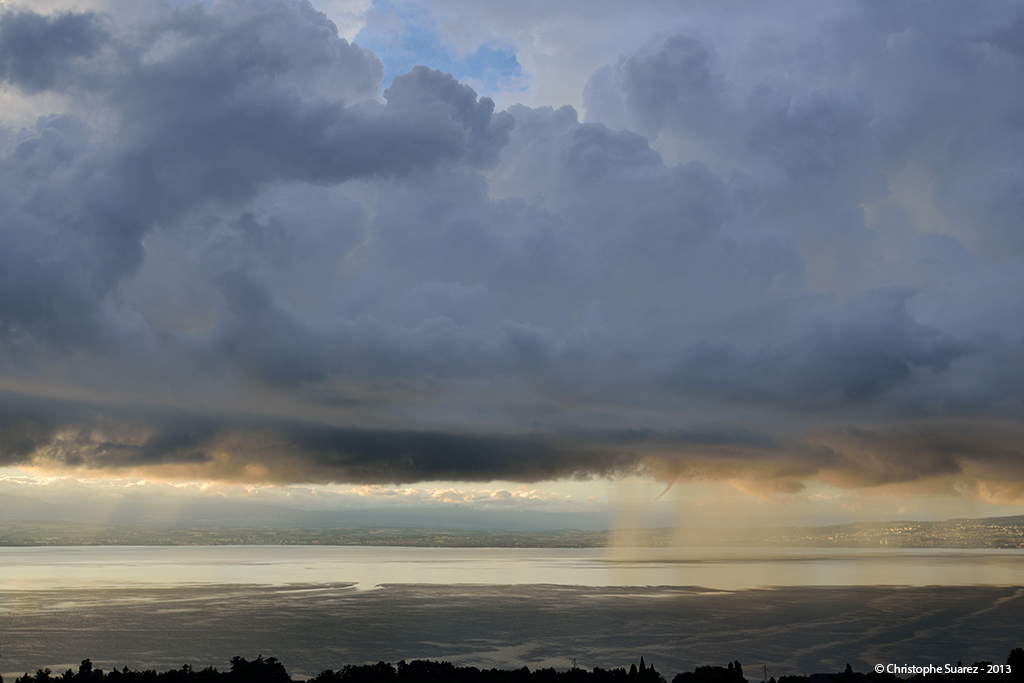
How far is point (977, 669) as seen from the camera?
378 feet

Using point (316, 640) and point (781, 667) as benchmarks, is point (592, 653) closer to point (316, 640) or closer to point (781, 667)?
point (781, 667)

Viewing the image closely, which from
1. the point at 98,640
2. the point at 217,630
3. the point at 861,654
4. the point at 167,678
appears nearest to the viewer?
the point at 167,678

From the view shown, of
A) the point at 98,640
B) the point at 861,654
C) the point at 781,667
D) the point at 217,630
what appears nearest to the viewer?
the point at 781,667

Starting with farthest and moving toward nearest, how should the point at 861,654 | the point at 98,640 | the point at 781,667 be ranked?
the point at 98,640 < the point at 861,654 < the point at 781,667

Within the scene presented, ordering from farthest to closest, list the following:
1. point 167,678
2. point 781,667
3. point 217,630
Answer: point 217,630
point 781,667
point 167,678

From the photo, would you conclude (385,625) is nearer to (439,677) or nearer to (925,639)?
(439,677)

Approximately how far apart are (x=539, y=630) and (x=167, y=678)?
334 ft

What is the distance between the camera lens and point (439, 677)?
363 feet

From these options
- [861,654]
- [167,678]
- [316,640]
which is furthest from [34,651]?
[861,654]

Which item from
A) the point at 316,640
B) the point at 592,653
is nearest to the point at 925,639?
the point at 592,653

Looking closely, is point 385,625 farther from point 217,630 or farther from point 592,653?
point 592,653

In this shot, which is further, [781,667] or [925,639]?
[925,639]

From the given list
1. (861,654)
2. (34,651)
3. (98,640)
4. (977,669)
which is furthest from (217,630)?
(977,669)

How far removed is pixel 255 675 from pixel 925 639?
14648cm
